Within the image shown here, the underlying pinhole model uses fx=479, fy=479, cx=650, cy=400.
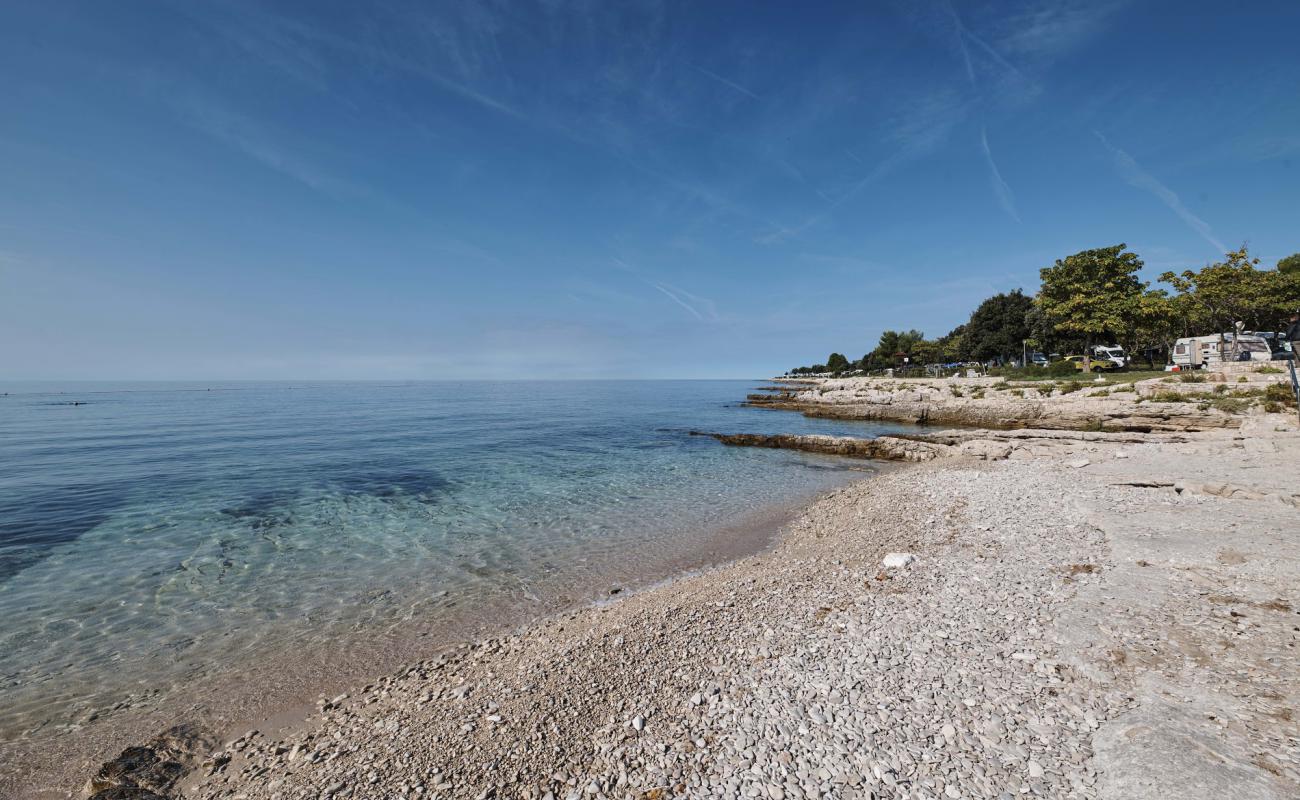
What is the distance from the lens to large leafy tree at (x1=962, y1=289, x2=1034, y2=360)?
240ft

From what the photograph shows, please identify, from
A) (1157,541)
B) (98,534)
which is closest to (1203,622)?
(1157,541)

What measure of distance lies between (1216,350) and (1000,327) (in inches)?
1390

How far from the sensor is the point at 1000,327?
3000 inches

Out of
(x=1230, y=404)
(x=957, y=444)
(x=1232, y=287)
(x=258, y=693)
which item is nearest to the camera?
(x=258, y=693)

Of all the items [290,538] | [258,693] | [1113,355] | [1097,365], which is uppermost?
[1113,355]

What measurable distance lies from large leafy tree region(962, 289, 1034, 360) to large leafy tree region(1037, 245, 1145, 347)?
25.5 metres

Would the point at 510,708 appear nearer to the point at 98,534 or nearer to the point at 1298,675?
the point at 1298,675

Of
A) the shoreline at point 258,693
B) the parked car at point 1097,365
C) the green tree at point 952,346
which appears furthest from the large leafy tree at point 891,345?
the shoreline at point 258,693

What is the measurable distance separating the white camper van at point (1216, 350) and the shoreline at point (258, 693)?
5097 cm

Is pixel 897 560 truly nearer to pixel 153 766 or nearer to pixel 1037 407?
pixel 153 766

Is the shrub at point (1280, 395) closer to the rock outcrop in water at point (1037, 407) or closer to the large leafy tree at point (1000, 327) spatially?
the rock outcrop in water at point (1037, 407)

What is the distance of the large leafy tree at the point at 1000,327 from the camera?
73062 millimetres

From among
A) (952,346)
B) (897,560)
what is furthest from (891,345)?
(897,560)

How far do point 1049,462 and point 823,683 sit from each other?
61.0 feet
